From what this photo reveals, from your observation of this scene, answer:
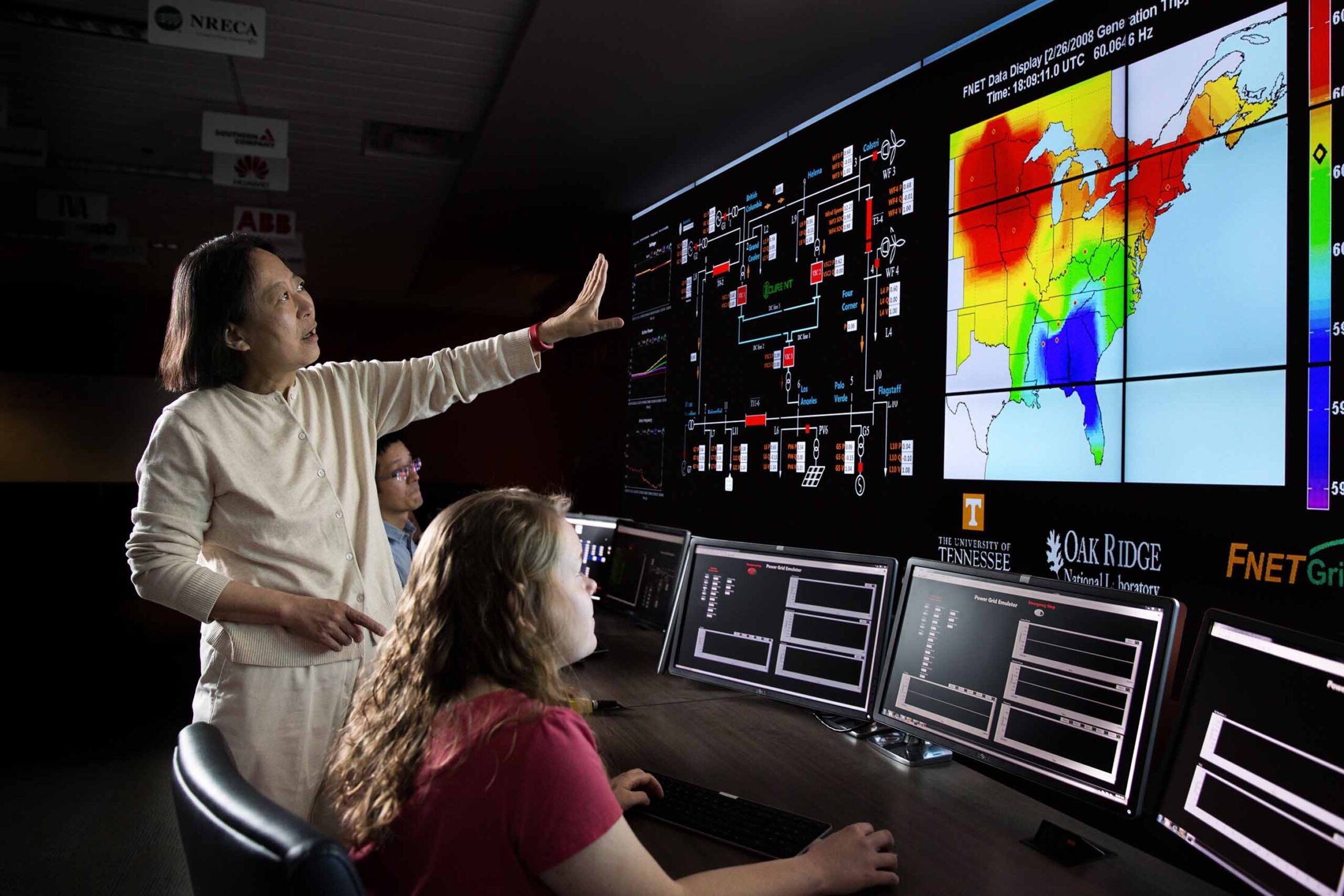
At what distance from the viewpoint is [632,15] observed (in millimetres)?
3137

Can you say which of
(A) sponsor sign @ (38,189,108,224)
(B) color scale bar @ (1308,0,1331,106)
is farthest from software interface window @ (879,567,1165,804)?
(A) sponsor sign @ (38,189,108,224)

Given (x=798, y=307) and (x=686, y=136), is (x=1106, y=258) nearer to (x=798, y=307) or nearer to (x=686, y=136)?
(x=798, y=307)

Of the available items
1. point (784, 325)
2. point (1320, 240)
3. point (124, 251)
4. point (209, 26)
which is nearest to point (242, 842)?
point (1320, 240)

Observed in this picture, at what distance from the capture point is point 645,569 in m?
2.79

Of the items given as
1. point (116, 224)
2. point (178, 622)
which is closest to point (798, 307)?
point (178, 622)

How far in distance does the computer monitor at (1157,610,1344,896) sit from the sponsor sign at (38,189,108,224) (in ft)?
21.4

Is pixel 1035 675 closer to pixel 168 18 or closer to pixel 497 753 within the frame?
pixel 497 753

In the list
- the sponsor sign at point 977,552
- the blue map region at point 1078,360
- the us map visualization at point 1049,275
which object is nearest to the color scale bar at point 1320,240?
the us map visualization at point 1049,275

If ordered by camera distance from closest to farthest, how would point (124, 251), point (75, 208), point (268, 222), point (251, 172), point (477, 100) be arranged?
→ 1. point (477, 100)
2. point (251, 172)
3. point (75, 208)
4. point (268, 222)
5. point (124, 251)

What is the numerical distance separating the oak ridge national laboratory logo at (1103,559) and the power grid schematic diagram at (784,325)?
661 millimetres

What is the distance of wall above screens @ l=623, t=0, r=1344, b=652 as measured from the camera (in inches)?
87.0

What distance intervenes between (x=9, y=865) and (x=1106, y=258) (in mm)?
3717

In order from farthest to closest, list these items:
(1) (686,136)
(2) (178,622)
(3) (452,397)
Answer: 1. (2) (178,622)
2. (1) (686,136)
3. (3) (452,397)

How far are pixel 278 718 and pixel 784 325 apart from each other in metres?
2.85
